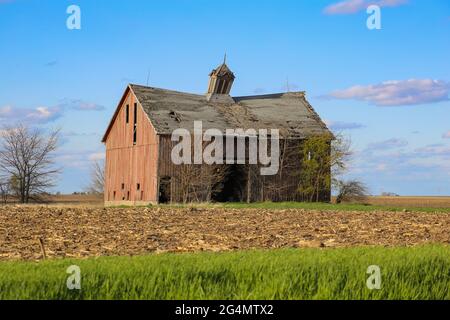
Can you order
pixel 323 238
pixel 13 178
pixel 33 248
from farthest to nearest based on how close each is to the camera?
pixel 13 178, pixel 323 238, pixel 33 248

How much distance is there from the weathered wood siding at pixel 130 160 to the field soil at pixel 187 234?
18822mm

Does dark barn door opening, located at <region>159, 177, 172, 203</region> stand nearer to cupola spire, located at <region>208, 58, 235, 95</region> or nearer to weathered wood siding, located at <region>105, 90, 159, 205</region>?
weathered wood siding, located at <region>105, 90, 159, 205</region>

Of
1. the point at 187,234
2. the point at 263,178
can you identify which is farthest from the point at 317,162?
the point at 187,234

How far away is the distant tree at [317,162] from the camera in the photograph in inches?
1909

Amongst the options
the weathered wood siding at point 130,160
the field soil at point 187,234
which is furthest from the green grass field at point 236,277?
the weathered wood siding at point 130,160

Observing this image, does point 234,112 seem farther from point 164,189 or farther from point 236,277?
point 236,277

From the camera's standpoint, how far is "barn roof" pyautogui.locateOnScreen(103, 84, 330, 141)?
45.3 m

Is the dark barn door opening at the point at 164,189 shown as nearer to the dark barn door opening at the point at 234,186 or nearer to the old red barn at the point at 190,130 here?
the old red barn at the point at 190,130

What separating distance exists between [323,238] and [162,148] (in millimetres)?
26858

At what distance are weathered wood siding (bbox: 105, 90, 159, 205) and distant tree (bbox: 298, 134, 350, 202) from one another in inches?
432

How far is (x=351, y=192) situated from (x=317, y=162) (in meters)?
7.74
